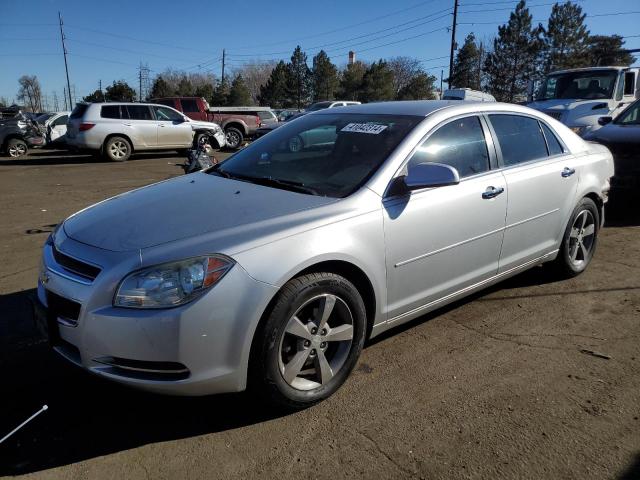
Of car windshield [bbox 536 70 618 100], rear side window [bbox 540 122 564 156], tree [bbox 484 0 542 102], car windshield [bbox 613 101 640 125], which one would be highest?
tree [bbox 484 0 542 102]

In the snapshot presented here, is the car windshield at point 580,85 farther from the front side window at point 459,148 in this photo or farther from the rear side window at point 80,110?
the rear side window at point 80,110

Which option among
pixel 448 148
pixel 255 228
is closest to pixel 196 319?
pixel 255 228

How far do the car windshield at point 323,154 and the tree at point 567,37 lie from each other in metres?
53.6

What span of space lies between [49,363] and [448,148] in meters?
2.93

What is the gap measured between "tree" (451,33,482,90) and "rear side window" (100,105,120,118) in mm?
47872

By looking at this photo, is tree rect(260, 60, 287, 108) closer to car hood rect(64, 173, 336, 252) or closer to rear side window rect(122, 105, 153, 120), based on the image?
rear side window rect(122, 105, 153, 120)

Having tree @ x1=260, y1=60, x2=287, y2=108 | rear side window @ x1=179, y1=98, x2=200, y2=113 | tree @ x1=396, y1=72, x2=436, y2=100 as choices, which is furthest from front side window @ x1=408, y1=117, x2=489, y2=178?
tree @ x1=260, y1=60, x2=287, y2=108

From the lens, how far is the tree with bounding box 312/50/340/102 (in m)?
63.2

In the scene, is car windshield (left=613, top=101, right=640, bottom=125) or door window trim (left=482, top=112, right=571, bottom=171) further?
car windshield (left=613, top=101, right=640, bottom=125)

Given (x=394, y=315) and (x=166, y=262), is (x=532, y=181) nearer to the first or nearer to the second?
(x=394, y=315)

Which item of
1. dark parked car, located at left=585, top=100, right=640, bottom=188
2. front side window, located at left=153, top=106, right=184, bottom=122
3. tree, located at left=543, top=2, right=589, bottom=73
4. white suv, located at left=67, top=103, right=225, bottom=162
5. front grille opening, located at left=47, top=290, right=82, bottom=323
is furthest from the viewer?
tree, located at left=543, top=2, right=589, bottom=73

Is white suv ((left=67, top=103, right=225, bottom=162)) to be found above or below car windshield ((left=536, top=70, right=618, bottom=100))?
below

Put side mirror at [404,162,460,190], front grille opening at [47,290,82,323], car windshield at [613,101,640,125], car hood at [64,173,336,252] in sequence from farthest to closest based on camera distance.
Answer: car windshield at [613,101,640,125], side mirror at [404,162,460,190], car hood at [64,173,336,252], front grille opening at [47,290,82,323]

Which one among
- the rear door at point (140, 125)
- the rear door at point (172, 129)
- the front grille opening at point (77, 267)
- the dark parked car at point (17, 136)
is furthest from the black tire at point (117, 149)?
the front grille opening at point (77, 267)
